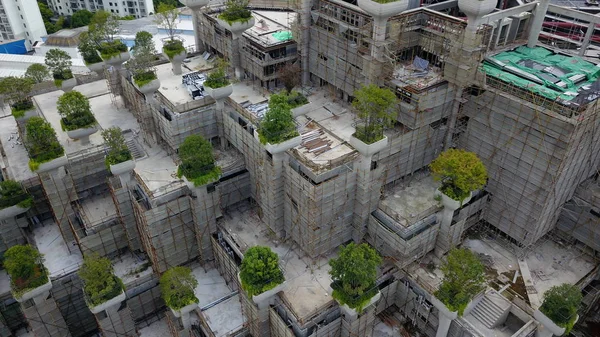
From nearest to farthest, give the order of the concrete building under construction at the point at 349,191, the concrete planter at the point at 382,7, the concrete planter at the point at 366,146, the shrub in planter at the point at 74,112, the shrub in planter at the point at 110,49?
1. the concrete planter at the point at 366,146
2. the concrete planter at the point at 382,7
3. the concrete building under construction at the point at 349,191
4. the shrub in planter at the point at 74,112
5. the shrub in planter at the point at 110,49

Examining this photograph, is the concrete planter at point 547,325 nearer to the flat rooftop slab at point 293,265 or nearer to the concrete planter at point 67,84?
the flat rooftop slab at point 293,265

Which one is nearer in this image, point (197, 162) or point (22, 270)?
point (22, 270)

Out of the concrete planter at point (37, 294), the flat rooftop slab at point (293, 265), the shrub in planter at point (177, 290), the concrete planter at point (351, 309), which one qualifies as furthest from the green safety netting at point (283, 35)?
the concrete planter at point (37, 294)

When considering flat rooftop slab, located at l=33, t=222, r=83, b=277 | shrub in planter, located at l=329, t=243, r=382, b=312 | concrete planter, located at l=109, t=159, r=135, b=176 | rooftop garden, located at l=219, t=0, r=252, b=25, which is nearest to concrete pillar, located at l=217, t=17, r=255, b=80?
rooftop garden, located at l=219, t=0, r=252, b=25

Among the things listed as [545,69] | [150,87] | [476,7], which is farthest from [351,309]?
[150,87]

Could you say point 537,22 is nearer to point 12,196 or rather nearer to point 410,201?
point 410,201
